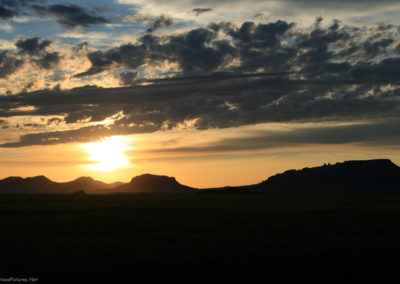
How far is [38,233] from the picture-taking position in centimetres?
3209

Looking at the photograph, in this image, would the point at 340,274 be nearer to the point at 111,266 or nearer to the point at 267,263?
the point at 267,263

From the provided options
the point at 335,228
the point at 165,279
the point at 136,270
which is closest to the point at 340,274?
the point at 165,279

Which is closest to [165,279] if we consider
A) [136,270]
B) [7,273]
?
[136,270]

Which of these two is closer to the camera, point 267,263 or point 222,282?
point 222,282

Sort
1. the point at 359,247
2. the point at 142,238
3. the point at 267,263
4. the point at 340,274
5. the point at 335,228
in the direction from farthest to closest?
the point at 335,228 → the point at 142,238 → the point at 359,247 → the point at 267,263 → the point at 340,274

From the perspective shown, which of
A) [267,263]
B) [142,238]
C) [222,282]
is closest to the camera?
[222,282]

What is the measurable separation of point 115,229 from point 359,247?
1736 centimetres

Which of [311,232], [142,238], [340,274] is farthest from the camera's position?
[311,232]

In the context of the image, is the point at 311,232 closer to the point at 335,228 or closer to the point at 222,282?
the point at 335,228

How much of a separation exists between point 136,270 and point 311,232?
14938 millimetres

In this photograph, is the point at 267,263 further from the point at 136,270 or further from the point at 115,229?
the point at 115,229

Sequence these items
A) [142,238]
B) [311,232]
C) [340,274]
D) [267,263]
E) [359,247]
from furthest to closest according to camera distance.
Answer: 1. [311,232]
2. [142,238]
3. [359,247]
4. [267,263]
5. [340,274]

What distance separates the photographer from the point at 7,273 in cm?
1870

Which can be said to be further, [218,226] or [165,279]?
[218,226]
